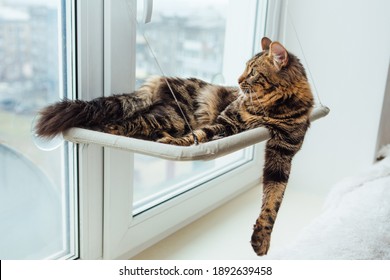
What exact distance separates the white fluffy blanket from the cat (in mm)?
113

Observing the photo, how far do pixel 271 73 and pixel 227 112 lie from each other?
0.13 meters

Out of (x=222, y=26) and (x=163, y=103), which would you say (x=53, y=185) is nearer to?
(x=163, y=103)

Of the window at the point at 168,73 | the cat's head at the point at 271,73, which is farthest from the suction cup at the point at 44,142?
the cat's head at the point at 271,73

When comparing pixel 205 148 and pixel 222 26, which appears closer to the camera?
pixel 205 148

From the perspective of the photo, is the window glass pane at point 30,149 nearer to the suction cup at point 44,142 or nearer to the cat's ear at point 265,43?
the suction cup at point 44,142

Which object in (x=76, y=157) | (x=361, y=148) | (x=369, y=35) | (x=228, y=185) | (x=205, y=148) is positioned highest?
(x=369, y=35)

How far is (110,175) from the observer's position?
0.99m

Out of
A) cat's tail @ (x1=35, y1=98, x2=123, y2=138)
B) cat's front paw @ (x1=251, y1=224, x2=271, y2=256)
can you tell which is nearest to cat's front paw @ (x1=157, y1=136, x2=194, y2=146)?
cat's tail @ (x1=35, y1=98, x2=123, y2=138)

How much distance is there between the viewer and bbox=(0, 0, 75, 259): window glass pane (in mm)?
811

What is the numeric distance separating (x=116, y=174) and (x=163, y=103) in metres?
0.24

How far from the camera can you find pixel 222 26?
53.9 inches

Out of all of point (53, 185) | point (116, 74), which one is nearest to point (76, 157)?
point (53, 185)

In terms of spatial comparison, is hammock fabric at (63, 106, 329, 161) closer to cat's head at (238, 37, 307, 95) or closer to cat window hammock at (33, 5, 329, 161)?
cat window hammock at (33, 5, 329, 161)
